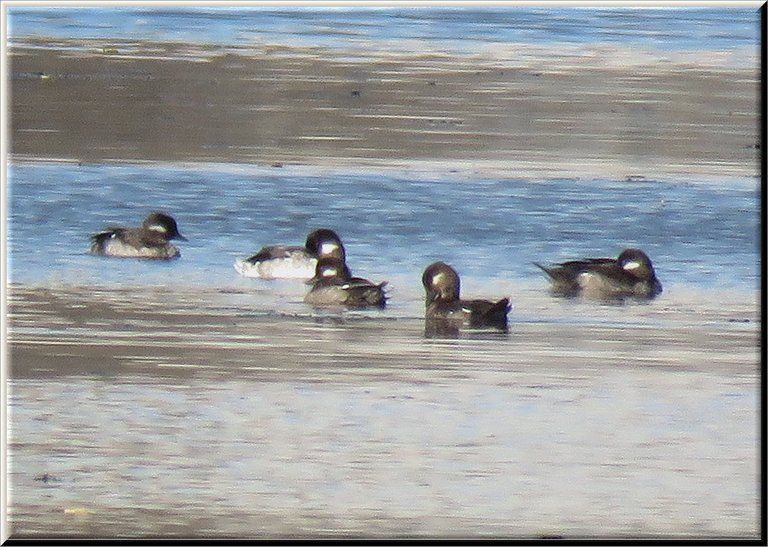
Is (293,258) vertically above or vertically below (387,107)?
below

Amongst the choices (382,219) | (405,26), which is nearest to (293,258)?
(382,219)

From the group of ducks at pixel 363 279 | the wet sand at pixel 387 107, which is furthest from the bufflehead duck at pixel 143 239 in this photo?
the wet sand at pixel 387 107

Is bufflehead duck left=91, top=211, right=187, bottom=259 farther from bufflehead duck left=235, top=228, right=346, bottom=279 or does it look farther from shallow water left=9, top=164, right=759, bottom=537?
bufflehead duck left=235, top=228, right=346, bottom=279

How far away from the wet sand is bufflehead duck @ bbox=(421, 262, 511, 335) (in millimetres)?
200

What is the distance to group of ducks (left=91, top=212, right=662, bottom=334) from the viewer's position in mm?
2484

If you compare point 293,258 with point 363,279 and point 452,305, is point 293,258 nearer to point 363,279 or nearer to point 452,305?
point 363,279

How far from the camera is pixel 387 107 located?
251 centimetres

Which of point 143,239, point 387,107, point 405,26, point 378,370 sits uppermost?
point 405,26

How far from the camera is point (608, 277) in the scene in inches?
97.7

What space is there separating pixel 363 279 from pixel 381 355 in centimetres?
14

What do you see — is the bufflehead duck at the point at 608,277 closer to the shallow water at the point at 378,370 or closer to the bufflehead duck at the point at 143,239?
the shallow water at the point at 378,370

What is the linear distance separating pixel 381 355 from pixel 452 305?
150 millimetres

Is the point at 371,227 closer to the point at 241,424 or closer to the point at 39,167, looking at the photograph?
the point at 241,424

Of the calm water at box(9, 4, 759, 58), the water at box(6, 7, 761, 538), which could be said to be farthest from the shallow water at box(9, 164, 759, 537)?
the calm water at box(9, 4, 759, 58)
